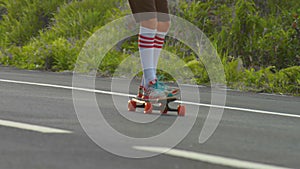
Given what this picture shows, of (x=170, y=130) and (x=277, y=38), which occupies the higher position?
(x=277, y=38)

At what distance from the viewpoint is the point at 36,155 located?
441cm

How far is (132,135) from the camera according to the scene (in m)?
5.37

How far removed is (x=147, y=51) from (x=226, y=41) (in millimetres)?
6009

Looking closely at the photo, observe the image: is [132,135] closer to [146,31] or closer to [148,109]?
[148,109]

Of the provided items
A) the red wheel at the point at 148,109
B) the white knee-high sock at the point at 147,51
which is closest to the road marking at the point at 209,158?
the red wheel at the point at 148,109

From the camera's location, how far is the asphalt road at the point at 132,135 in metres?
4.33

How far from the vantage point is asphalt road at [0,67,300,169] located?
4.33 m

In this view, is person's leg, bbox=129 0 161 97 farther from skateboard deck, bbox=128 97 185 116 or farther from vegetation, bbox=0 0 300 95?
vegetation, bbox=0 0 300 95

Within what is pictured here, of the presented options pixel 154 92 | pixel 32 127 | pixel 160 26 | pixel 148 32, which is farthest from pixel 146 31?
pixel 32 127

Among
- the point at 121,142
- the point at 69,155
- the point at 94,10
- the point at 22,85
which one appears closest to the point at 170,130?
the point at 121,142

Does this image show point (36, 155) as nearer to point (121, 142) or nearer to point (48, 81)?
point (121, 142)

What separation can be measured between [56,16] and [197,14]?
3653mm

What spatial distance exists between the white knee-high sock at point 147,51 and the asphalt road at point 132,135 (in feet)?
1.13

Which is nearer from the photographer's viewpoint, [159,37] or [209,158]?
[209,158]
